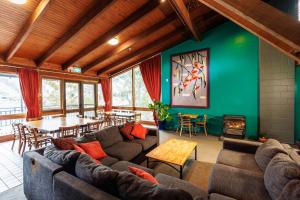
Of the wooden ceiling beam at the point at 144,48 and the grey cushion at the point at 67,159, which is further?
the wooden ceiling beam at the point at 144,48

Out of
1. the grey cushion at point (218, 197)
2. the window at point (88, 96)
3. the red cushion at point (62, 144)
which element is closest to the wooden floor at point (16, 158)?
the red cushion at point (62, 144)

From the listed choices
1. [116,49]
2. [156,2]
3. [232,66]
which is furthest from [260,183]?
[116,49]

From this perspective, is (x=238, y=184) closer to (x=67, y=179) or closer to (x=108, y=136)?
(x=67, y=179)

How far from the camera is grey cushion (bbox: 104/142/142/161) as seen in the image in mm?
2560

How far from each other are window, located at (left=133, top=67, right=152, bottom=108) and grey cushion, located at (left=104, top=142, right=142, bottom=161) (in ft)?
14.4

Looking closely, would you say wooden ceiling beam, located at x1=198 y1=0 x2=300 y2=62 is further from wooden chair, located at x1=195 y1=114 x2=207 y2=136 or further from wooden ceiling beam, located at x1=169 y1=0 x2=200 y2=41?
wooden chair, located at x1=195 y1=114 x2=207 y2=136

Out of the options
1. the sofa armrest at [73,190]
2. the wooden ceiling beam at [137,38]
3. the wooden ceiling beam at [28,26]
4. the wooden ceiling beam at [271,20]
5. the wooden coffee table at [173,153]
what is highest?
the wooden ceiling beam at [137,38]

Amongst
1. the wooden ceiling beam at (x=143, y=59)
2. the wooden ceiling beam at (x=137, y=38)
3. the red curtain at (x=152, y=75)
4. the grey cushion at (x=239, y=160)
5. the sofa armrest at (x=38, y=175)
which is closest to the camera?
the sofa armrest at (x=38, y=175)

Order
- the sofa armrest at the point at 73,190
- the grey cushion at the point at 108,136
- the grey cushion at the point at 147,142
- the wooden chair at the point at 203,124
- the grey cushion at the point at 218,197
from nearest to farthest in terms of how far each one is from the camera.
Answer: the sofa armrest at the point at 73,190 < the grey cushion at the point at 218,197 < the grey cushion at the point at 108,136 < the grey cushion at the point at 147,142 < the wooden chair at the point at 203,124

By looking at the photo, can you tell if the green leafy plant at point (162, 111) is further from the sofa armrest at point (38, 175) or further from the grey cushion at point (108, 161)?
the sofa armrest at point (38, 175)

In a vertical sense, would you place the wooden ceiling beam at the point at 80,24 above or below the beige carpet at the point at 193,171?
above

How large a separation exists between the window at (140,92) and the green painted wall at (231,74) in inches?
97.0

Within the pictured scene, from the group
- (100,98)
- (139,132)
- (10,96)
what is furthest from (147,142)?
(100,98)

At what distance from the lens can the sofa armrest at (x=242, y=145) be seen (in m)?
2.68
